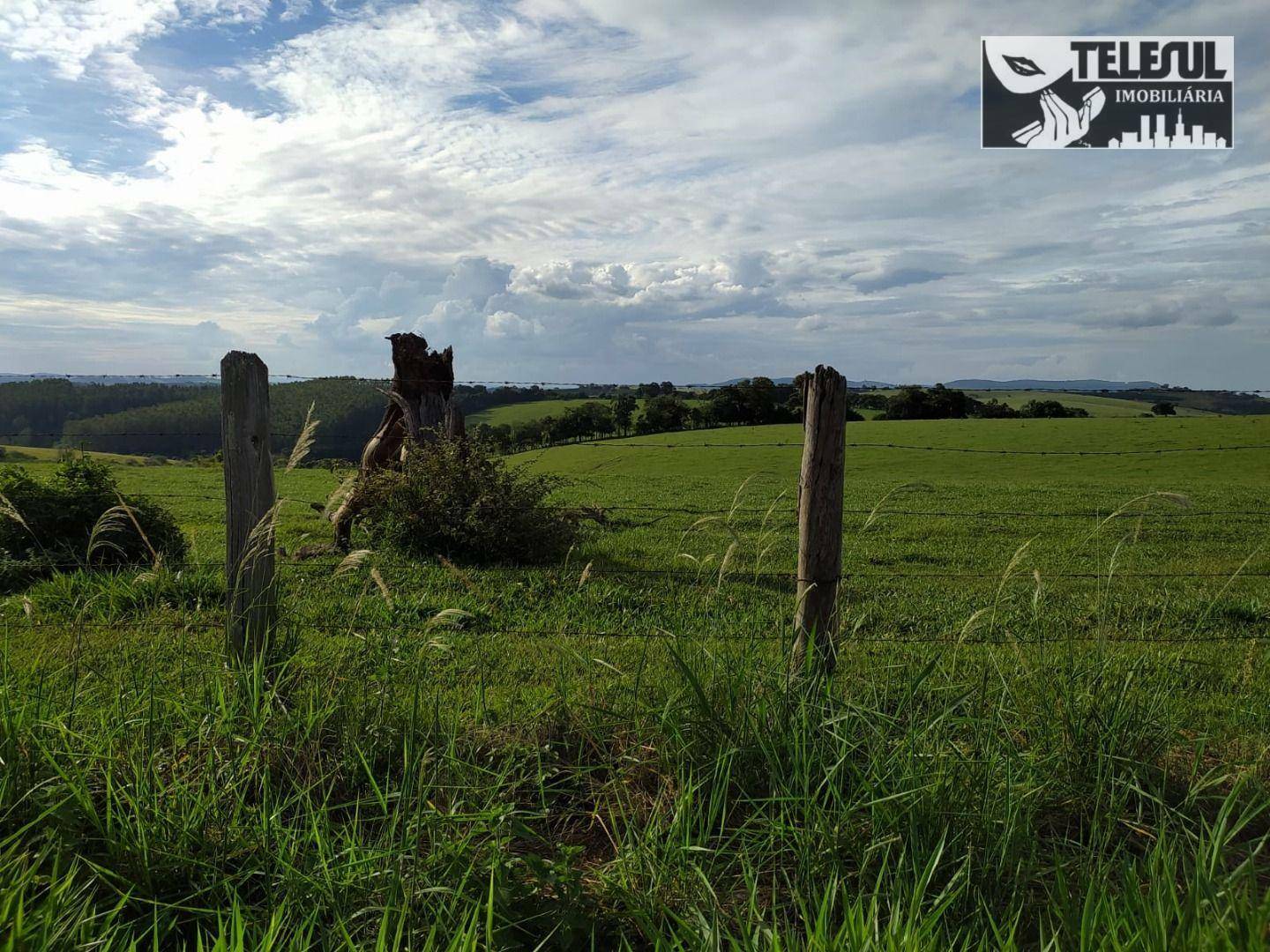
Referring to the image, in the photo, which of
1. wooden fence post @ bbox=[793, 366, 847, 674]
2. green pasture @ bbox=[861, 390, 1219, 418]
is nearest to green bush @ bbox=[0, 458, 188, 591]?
wooden fence post @ bbox=[793, 366, 847, 674]

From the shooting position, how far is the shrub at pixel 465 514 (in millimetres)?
11625

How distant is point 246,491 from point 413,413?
25.5 feet

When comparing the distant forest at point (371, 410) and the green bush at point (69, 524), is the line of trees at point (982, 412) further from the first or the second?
the green bush at point (69, 524)

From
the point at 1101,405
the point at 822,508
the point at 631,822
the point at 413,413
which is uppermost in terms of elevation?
the point at 1101,405

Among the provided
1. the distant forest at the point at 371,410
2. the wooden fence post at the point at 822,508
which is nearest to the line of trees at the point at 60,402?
the distant forest at the point at 371,410

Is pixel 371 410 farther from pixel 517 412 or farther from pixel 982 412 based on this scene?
pixel 982 412

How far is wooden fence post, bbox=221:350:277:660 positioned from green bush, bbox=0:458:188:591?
5237 millimetres

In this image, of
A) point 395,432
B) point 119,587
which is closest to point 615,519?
point 395,432

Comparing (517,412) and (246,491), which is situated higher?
(517,412)

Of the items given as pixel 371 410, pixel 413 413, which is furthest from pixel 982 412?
pixel 413 413

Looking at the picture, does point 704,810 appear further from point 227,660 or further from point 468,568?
point 468,568

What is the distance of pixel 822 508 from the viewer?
4.89 m

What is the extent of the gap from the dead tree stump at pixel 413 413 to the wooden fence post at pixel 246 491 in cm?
718

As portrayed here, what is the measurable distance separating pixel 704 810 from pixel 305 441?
108 inches
